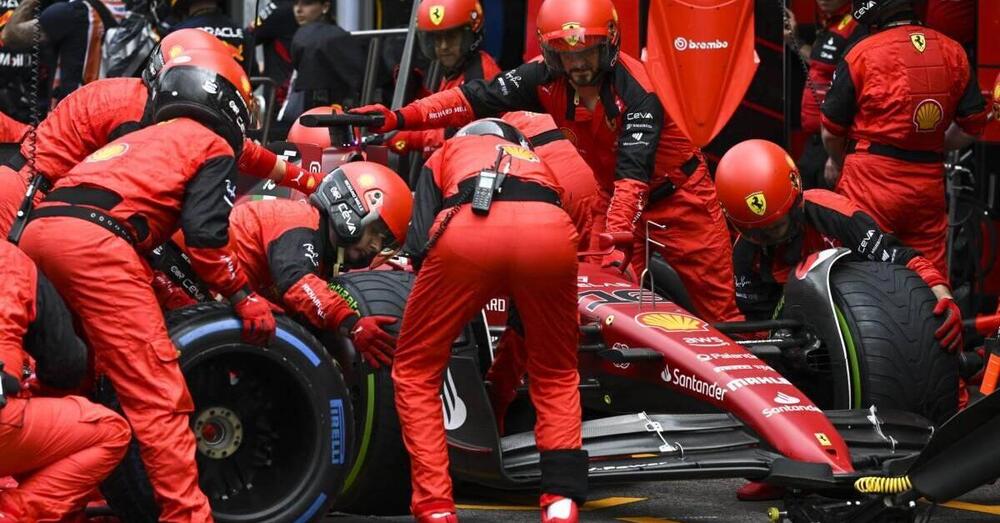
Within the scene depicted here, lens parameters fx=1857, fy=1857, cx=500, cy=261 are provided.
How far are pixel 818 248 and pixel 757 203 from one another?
1.52ft

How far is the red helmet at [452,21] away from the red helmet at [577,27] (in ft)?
5.26

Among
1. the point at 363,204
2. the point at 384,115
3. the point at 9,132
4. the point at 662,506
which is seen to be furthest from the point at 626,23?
the point at 662,506

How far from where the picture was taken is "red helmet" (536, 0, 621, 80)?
7945 mm

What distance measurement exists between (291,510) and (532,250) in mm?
1147


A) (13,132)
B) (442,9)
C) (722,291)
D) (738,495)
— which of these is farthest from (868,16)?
(13,132)

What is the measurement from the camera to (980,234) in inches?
396

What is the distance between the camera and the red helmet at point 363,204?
7012 millimetres

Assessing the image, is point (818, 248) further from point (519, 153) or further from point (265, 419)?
point (265, 419)

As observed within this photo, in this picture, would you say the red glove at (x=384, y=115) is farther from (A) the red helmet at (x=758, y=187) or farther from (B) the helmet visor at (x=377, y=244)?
(A) the red helmet at (x=758, y=187)

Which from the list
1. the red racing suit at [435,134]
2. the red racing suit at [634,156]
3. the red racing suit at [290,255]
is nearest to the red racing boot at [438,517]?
the red racing suit at [290,255]

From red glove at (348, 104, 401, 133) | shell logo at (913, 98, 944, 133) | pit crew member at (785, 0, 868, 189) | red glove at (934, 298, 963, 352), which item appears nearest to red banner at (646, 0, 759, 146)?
pit crew member at (785, 0, 868, 189)

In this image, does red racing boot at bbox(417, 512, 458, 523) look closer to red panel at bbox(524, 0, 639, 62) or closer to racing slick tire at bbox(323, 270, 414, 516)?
racing slick tire at bbox(323, 270, 414, 516)

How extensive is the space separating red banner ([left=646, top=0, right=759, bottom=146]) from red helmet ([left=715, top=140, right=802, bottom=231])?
220cm

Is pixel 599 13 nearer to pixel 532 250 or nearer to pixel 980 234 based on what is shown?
pixel 532 250
